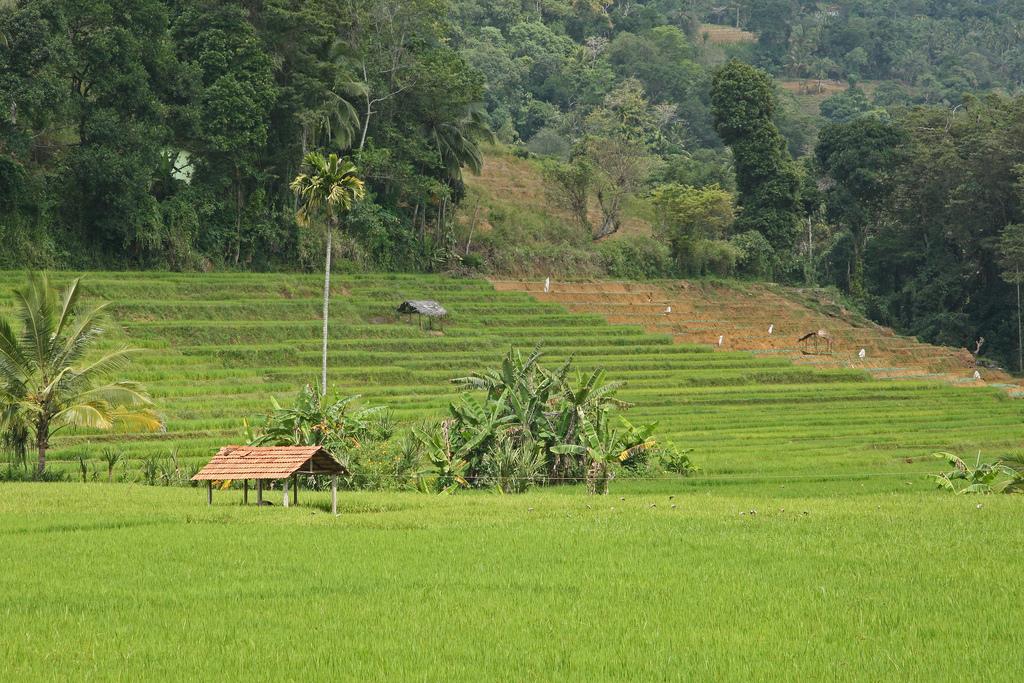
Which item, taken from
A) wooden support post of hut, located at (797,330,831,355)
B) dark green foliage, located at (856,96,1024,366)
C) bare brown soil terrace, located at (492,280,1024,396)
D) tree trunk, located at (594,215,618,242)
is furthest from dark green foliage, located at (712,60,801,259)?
wooden support post of hut, located at (797,330,831,355)

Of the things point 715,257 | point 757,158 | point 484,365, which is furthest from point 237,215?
point 757,158

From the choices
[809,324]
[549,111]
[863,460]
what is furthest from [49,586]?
[549,111]

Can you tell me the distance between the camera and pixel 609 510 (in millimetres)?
16297

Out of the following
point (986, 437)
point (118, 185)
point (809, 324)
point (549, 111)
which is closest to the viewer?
point (986, 437)

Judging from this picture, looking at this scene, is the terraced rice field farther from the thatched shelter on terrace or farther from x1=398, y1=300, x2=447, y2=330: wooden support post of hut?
the thatched shelter on terrace

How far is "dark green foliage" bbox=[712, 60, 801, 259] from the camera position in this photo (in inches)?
2430

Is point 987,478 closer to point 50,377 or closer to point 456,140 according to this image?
point 50,377

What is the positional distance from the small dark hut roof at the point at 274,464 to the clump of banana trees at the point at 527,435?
442 cm

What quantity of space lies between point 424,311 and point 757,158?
88.1ft

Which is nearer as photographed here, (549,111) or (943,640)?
(943,640)

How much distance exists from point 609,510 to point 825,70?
114723 millimetres

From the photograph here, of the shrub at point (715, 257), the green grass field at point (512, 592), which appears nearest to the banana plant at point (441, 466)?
the green grass field at point (512, 592)

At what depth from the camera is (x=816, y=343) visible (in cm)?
4634

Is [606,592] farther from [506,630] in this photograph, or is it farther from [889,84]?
[889,84]
